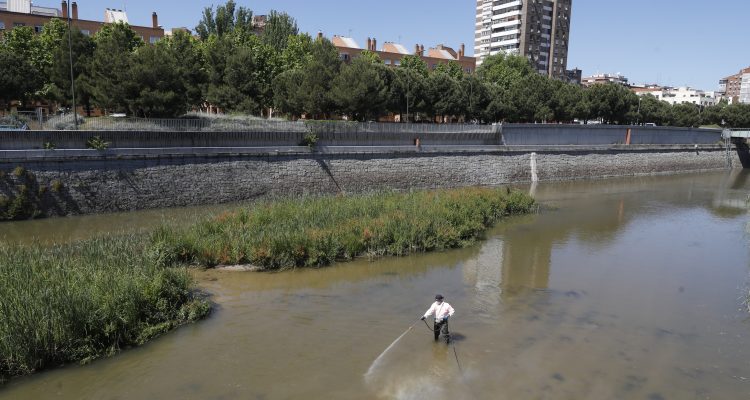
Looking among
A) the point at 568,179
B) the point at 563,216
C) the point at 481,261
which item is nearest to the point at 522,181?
the point at 568,179

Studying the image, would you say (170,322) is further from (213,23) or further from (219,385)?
(213,23)

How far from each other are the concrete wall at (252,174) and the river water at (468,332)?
2.09 metres

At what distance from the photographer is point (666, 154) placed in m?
56.1

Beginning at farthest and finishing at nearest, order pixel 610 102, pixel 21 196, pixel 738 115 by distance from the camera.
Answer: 1. pixel 738 115
2. pixel 610 102
3. pixel 21 196

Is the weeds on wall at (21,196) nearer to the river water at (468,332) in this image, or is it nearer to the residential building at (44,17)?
the river water at (468,332)

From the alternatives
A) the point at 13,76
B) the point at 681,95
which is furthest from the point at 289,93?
the point at 681,95

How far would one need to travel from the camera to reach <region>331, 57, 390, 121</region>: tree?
3888 cm

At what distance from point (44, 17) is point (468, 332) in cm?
6316

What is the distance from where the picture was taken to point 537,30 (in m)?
102

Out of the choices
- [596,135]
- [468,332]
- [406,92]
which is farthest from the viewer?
[596,135]

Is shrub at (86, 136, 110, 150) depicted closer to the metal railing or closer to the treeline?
the metal railing

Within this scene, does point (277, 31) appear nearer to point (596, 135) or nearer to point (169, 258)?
point (596, 135)

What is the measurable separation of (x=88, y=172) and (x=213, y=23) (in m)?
41.1

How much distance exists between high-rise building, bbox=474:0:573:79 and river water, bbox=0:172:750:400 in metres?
85.1
